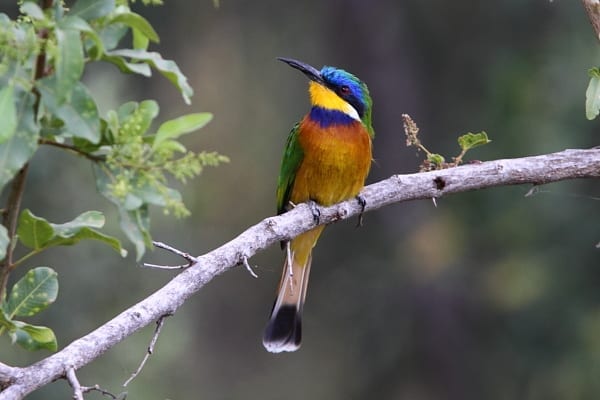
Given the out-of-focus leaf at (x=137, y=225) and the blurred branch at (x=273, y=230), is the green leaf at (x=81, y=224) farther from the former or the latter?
the blurred branch at (x=273, y=230)

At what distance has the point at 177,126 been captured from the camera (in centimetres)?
183

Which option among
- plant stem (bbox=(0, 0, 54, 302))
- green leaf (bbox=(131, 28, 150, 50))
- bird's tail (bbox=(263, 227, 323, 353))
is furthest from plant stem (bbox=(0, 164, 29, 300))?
bird's tail (bbox=(263, 227, 323, 353))

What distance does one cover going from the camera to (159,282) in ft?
24.3

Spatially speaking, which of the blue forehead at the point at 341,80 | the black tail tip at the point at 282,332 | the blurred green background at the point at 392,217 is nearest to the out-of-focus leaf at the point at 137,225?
the black tail tip at the point at 282,332

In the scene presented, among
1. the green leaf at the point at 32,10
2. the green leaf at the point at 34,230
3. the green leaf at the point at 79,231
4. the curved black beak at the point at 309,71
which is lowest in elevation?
the green leaf at the point at 34,230

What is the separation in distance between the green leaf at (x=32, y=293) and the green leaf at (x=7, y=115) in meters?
0.54

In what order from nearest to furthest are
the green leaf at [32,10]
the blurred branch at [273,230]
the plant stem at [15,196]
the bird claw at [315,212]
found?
1. the green leaf at [32,10]
2. the plant stem at [15,196]
3. the blurred branch at [273,230]
4. the bird claw at [315,212]

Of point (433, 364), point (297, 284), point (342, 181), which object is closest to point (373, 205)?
point (342, 181)

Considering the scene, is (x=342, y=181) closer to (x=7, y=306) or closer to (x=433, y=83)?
(x=7, y=306)

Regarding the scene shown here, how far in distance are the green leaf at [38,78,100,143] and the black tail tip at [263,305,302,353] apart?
2.68 m

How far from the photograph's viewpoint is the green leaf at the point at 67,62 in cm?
160

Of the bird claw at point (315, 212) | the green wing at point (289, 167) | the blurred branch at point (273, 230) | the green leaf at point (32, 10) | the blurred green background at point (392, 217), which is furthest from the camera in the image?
the blurred green background at point (392, 217)

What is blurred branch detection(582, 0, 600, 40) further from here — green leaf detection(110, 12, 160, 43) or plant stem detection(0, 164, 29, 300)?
plant stem detection(0, 164, 29, 300)

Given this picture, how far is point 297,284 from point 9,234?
2.80 m
